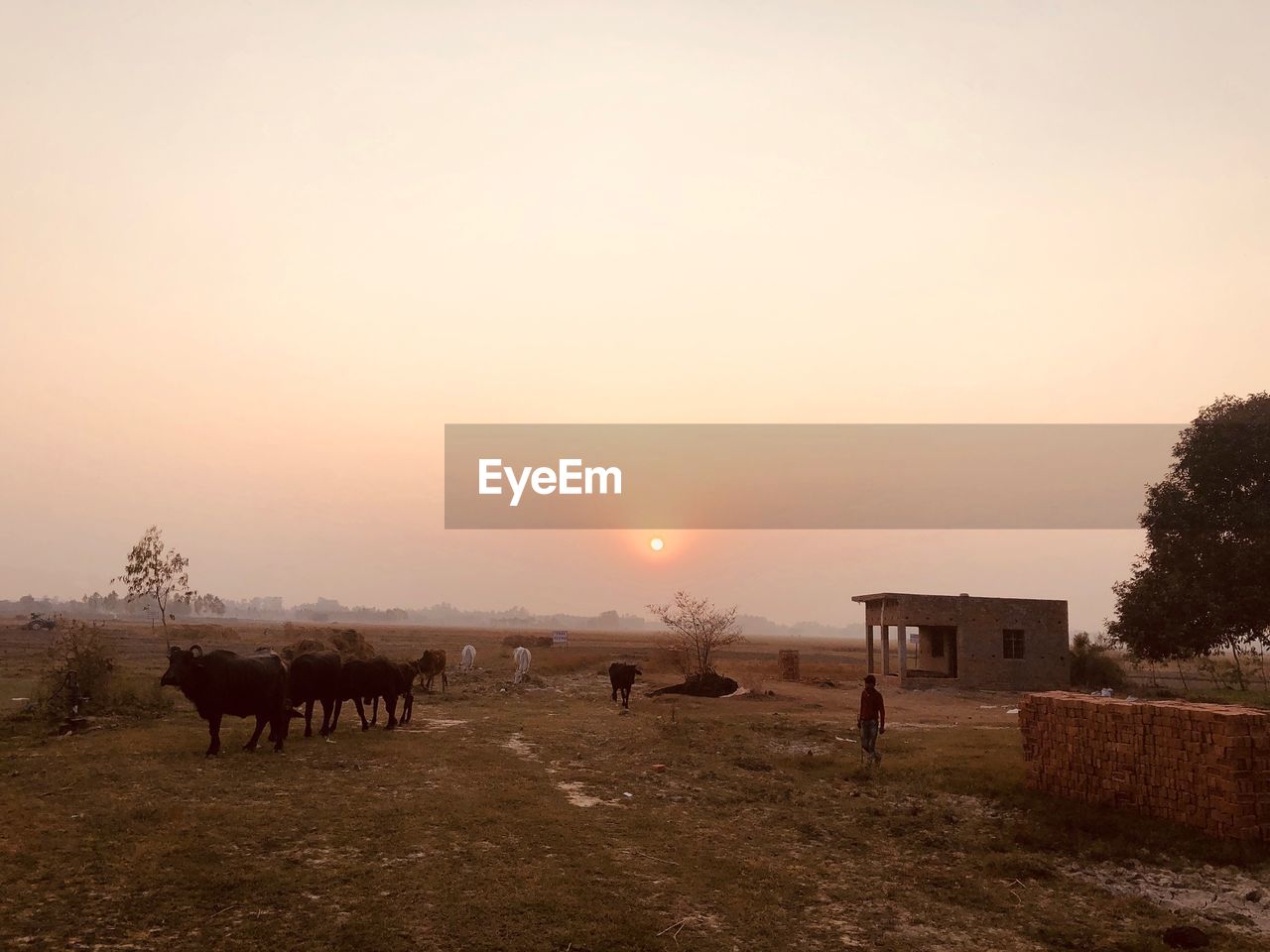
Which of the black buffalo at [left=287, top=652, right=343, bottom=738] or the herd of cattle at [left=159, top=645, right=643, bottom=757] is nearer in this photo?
the herd of cattle at [left=159, top=645, right=643, bottom=757]

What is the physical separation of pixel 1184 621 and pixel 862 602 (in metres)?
14.3

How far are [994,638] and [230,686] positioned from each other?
3202 cm

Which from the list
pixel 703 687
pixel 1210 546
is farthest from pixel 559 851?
pixel 1210 546

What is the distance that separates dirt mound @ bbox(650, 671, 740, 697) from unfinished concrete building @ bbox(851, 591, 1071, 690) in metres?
9.05

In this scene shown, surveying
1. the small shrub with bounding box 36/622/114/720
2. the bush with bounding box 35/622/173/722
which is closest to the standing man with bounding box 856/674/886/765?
the bush with bounding box 35/622/173/722

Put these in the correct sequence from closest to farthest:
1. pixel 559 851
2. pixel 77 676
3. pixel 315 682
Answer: pixel 559 851
pixel 315 682
pixel 77 676

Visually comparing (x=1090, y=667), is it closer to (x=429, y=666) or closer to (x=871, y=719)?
(x=871, y=719)

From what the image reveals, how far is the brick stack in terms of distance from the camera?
1138cm

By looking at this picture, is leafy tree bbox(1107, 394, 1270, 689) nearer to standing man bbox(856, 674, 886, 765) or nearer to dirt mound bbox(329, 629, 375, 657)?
standing man bbox(856, 674, 886, 765)

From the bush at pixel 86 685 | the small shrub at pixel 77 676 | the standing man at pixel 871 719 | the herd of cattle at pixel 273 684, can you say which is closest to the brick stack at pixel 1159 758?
the standing man at pixel 871 719

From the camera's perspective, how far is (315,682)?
1817 cm

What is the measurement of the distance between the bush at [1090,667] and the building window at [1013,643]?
572cm

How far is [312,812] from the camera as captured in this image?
38.3ft

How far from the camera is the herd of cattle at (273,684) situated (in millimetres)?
15250
